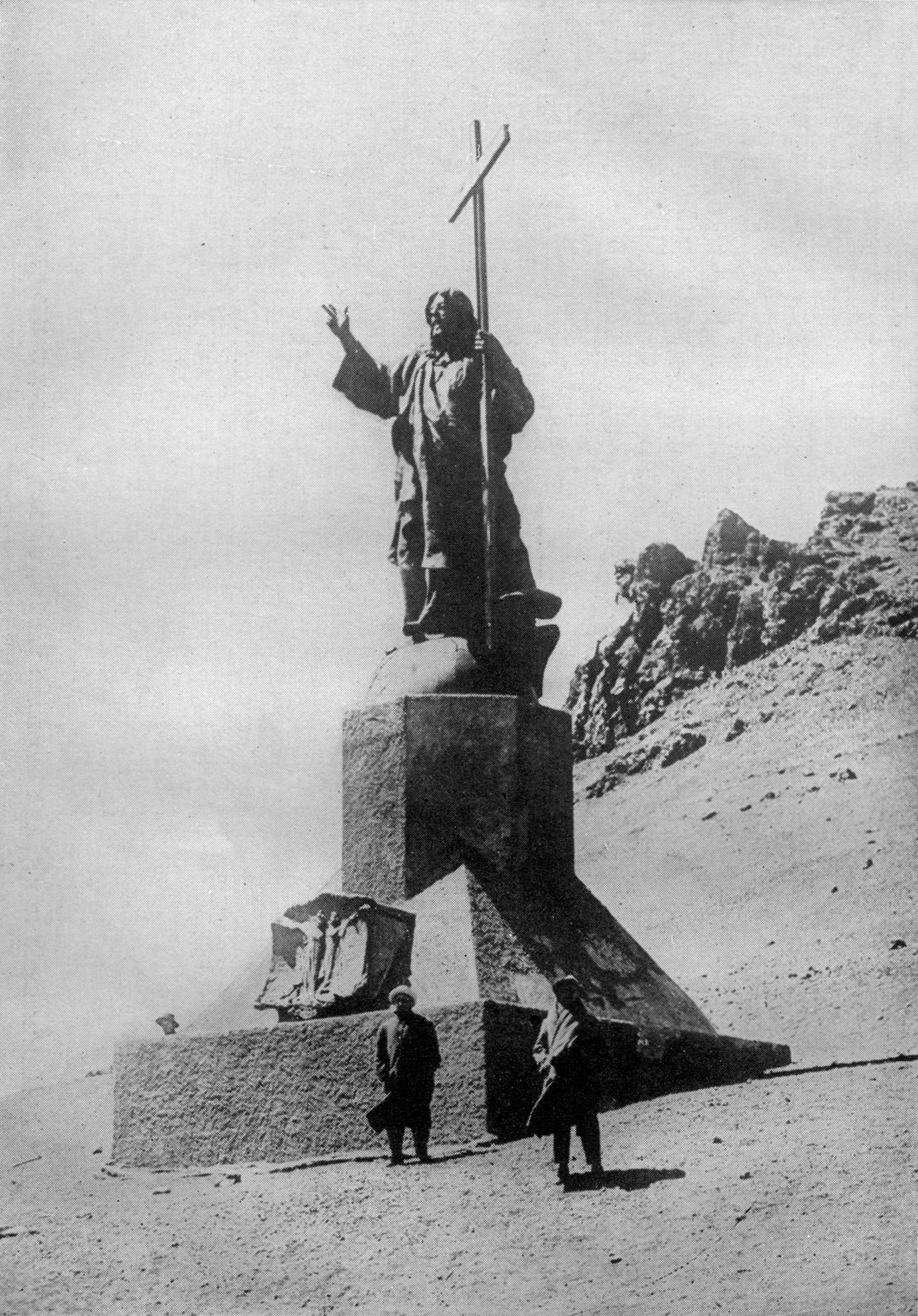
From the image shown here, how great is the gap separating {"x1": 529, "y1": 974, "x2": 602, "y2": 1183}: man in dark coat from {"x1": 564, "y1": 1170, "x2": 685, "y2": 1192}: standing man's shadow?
0.14 feet

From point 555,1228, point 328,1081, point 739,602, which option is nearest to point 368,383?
point 328,1081

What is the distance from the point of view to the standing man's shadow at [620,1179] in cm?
734

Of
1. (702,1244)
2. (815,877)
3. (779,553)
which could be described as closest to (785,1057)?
(702,1244)

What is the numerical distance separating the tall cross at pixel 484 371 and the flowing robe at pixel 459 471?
6cm

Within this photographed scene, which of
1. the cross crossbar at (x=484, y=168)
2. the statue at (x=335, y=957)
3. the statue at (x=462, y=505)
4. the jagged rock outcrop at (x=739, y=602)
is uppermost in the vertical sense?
the jagged rock outcrop at (x=739, y=602)

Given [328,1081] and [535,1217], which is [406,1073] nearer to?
[328,1081]

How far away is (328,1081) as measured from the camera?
29.2ft

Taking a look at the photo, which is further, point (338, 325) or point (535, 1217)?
point (338, 325)

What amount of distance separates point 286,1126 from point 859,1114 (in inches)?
112

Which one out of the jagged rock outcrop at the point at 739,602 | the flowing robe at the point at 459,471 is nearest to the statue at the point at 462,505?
the flowing robe at the point at 459,471

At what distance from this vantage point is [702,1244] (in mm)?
6535

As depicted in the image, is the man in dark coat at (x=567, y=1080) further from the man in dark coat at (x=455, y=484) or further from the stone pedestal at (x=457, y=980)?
the man in dark coat at (x=455, y=484)

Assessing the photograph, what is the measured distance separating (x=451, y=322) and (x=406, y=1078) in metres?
5.04

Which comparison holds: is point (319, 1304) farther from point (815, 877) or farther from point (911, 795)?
point (911, 795)
